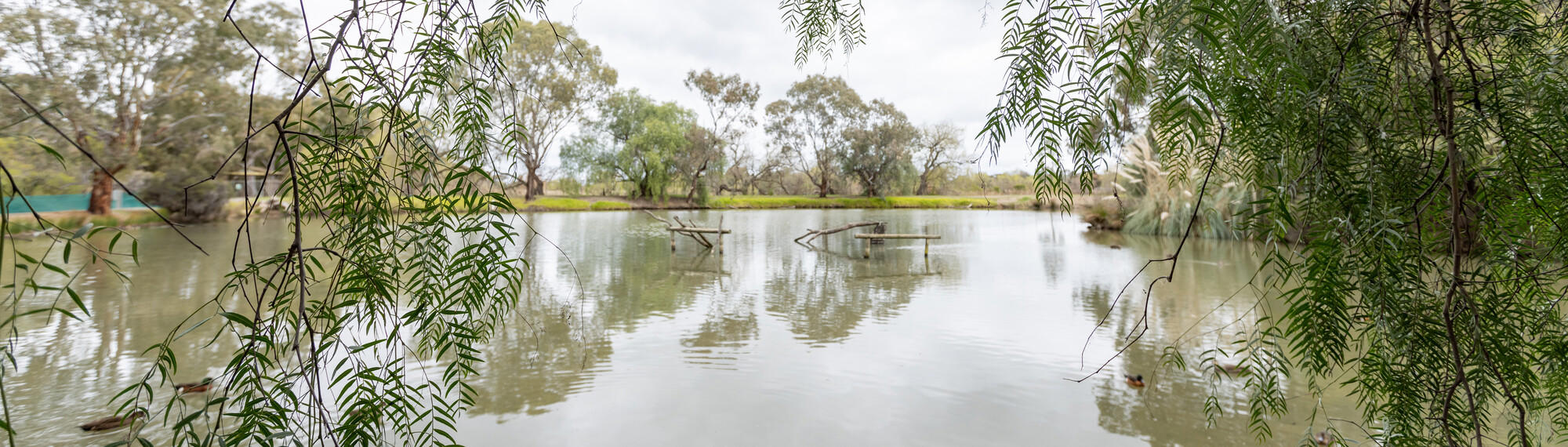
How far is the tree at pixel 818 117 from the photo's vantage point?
117 ft

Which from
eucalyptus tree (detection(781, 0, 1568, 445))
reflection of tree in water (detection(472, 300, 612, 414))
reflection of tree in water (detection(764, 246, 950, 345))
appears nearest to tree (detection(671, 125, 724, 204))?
reflection of tree in water (detection(764, 246, 950, 345))

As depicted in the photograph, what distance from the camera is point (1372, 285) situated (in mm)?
911

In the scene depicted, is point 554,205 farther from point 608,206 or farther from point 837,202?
point 837,202

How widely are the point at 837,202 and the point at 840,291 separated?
29.0m

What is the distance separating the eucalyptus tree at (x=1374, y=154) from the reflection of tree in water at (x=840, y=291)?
14.3ft

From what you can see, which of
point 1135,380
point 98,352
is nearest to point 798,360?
point 1135,380

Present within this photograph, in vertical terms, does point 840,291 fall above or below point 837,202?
below

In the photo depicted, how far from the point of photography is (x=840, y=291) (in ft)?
26.3

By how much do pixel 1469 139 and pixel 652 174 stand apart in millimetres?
31707

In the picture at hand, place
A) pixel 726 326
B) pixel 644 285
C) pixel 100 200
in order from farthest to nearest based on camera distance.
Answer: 1. pixel 100 200
2. pixel 644 285
3. pixel 726 326

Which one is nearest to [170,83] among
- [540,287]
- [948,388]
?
[540,287]

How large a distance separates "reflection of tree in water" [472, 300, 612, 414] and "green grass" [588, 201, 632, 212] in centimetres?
2649

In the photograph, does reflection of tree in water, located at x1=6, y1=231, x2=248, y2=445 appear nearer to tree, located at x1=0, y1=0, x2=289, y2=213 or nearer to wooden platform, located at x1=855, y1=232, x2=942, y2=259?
tree, located at x1=0, y1=0, x2=289, y2=213

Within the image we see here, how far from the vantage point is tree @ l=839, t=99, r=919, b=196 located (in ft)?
114
